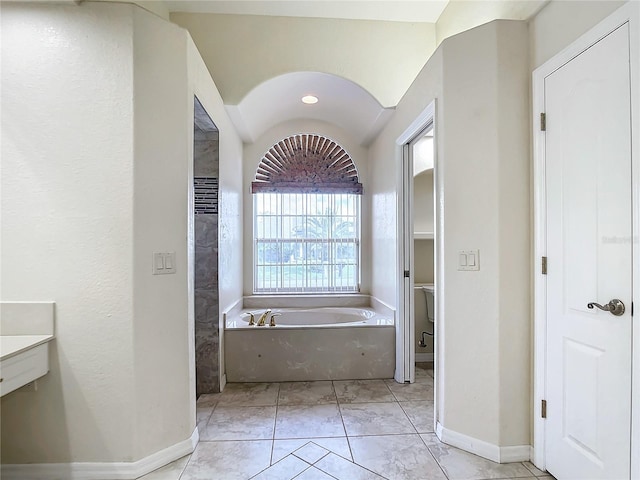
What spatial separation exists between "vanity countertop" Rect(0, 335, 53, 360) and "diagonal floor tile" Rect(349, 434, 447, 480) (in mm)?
1767

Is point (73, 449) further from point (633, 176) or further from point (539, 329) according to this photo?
point (633, 176)

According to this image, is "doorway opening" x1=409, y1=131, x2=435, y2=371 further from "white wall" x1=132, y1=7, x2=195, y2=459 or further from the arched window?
"white wall" x1=132, y1=7, x2=195, y2=459

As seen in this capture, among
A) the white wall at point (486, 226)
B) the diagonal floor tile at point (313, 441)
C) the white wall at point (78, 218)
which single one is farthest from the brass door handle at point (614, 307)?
the white wall at point (78, 218)

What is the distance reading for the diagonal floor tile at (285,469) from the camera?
1.81 meters

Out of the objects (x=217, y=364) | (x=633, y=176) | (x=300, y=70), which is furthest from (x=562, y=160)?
(x=217, y=364)

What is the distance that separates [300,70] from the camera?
296 cm

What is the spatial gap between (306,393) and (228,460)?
3.25 feet

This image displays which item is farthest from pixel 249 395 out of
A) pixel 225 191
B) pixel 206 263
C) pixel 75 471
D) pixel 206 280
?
pixel 225 191

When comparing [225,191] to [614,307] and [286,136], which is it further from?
[614,307]

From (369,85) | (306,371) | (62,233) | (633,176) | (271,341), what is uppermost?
(369,85)

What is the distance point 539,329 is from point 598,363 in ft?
1.15

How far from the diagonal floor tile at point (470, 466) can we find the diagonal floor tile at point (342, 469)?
1.29 feet

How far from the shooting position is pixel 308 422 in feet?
7.81

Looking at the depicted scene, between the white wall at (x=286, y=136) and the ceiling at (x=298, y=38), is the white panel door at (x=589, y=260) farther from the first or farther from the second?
the white wall at (x=286, y=136)
